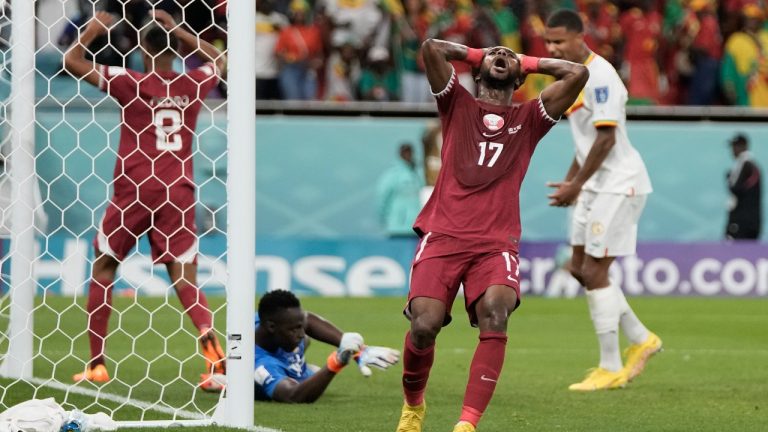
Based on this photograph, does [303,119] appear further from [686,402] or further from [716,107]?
[686,402]

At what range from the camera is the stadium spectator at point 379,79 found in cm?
2075

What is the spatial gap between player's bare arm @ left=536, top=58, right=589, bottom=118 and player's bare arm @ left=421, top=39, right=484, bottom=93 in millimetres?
416

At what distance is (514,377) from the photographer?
31.2 ft

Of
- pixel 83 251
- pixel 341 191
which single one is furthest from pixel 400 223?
pixel 83 251

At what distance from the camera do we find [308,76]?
2069 centimetres

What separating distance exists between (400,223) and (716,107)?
5.39 m

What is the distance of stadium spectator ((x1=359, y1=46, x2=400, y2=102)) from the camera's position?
20.8 meters

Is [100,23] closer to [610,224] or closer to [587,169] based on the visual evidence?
[587,169]

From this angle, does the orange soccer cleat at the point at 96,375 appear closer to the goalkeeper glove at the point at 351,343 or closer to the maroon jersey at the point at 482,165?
the goalkeeper glove at the point at 351,343

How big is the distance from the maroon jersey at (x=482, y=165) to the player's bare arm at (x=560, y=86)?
0.14ft

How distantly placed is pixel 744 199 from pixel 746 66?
214 centimetres

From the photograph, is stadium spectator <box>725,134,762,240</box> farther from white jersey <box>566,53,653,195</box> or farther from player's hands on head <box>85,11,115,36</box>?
player's hands on head <box>85,11,115,36</box>

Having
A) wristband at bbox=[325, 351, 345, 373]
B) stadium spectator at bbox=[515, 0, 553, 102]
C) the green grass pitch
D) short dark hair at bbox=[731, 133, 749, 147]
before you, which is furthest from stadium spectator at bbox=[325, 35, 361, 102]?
wristband at bbox=[325, 351, 345, 373]

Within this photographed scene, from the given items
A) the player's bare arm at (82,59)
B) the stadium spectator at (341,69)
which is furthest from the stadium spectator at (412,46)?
the player's bare arm at (82,59)
